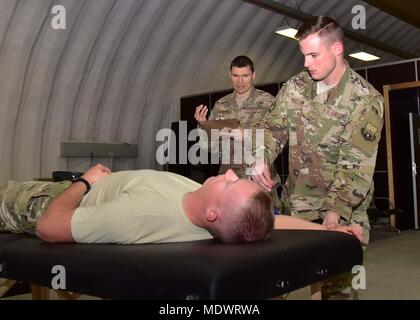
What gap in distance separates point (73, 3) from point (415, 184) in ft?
16.0

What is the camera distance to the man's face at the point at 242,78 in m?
3.75

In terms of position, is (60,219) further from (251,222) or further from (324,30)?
(324,30)

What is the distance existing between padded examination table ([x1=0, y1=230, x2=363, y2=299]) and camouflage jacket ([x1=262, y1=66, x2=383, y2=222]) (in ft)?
1.21

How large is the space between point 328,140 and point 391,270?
6.85ft

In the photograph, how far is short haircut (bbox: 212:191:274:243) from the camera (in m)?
1.44

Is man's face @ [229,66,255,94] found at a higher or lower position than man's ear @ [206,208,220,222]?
higher

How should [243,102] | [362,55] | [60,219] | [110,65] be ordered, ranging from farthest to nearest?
[362,55], [110,65], [243,102], [60,219]

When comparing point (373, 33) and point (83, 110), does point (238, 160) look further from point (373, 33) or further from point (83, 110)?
point (373, 33)

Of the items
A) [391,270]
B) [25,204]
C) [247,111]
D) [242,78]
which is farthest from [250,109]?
[25,204]

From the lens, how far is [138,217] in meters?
1.52

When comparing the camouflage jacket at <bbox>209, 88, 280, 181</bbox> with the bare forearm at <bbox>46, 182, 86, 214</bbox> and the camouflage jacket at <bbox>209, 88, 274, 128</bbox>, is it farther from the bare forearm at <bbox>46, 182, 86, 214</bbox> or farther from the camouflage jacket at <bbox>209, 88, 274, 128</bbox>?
the bare forearm at <bbox>46, 182, 86, 214</bbox>

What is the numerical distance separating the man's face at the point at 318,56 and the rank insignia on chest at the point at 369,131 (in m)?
0.27

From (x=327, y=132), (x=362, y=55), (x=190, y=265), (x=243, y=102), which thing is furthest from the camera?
(x=362, y=55)

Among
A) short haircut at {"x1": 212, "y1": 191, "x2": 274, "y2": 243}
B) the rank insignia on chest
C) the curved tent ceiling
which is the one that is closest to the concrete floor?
the rank insignia on chest
